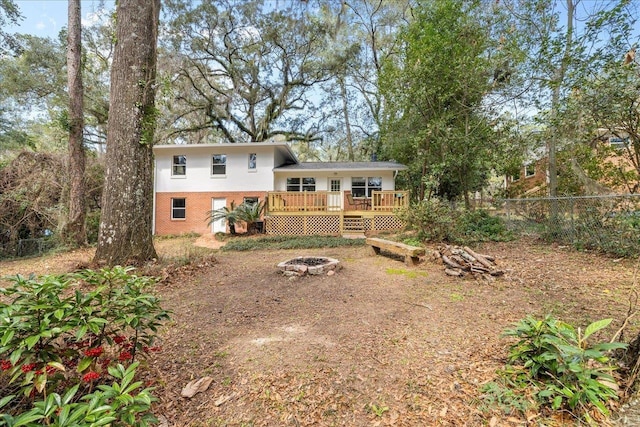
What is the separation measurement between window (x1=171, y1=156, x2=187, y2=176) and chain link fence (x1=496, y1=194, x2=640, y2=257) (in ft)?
48.5

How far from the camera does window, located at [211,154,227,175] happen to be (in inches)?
561

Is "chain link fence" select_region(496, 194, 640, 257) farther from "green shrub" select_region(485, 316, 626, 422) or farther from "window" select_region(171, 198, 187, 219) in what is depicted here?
"window" select_region(171, 198, 187, 219)

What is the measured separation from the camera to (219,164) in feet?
46.8

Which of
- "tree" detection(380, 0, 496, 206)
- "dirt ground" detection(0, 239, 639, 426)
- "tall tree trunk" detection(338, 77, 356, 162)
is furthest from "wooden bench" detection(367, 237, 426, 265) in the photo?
"tall tree trunk" detection(338, 77, 356, 162)

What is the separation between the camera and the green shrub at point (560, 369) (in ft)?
6.17

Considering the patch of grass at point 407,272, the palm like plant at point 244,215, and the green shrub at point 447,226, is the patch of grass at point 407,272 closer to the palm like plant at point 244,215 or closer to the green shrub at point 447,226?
the green shrub at point 447,226

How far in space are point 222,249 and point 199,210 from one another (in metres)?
5.32

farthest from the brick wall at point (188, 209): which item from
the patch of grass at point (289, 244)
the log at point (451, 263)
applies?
the log at point (451, 263)

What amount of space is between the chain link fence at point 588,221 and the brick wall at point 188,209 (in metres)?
11.8

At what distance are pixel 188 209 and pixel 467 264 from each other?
43.0 ft

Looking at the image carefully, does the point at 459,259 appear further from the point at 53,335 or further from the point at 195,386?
the point at 53,335

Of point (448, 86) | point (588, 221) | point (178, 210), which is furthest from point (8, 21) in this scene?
point (588, 221)

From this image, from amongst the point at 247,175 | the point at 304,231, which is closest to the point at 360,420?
the point at 304,231

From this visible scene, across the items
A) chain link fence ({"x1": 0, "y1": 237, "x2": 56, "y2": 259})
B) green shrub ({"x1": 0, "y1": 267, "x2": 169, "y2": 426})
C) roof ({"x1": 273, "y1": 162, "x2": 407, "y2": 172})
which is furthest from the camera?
roof ({"x1": 273, "y1": 162, "x2": 407, "y2": 172})
